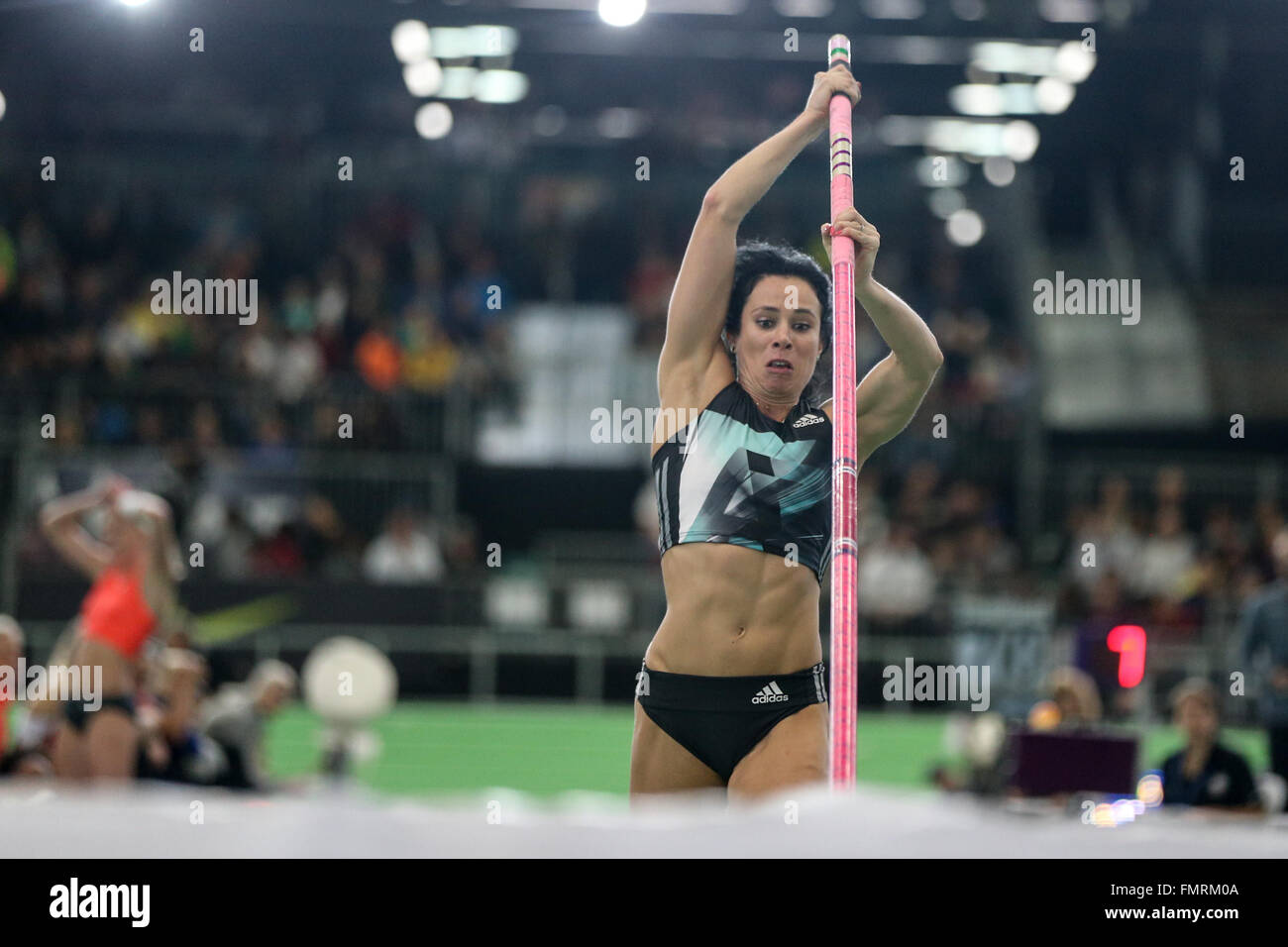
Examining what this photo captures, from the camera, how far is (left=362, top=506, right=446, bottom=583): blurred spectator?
14.7 m

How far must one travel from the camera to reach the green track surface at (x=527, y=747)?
34.8 feet

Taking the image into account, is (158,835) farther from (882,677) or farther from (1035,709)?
(882,677)

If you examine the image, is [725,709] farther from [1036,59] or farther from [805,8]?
[1036,59]

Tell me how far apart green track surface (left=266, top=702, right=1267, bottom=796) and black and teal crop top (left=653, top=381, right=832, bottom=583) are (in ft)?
20.2

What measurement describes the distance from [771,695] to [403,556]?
36.5 ft

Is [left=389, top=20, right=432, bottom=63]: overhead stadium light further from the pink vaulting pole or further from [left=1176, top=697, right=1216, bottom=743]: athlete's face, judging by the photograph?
the pink vaulting pole

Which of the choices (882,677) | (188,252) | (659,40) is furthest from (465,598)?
(659,40)

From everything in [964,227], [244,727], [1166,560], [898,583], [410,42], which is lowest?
[244,727]

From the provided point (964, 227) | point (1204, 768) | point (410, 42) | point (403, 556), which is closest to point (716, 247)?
point (1204, 768)

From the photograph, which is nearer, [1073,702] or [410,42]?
[1073,702]

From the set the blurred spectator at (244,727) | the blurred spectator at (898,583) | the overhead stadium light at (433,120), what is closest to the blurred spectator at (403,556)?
the blurred spectator at (898,583)

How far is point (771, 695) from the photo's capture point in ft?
13.0

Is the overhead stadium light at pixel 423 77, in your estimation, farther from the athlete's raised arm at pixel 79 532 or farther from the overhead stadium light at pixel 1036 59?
the athlete's raised arm at pixel 79 532
